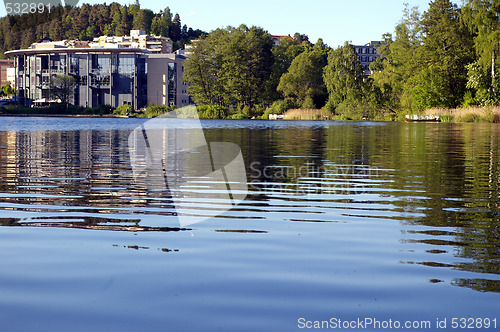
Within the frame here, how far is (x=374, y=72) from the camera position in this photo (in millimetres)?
103375

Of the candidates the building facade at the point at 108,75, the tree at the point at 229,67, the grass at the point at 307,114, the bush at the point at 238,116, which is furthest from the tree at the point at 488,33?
the building facade at the point at 108,75

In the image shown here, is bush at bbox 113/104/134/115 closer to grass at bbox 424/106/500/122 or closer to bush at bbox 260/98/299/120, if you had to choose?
bush at bbox 260/98/299/120

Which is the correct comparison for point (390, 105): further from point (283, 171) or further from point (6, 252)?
point (6, 252)

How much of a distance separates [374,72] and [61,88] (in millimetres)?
62730

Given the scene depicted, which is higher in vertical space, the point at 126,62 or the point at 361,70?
the point at 126,62

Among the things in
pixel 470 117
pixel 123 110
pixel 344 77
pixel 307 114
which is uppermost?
pixel 344 77

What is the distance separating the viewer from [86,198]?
9250 millimetres

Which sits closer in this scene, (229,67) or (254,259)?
(254,259)

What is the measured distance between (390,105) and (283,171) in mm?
77195

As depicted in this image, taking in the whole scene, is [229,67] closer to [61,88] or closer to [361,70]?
[361,70]

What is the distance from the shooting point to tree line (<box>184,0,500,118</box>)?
225ft

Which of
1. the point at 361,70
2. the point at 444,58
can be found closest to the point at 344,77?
the point at 361,70

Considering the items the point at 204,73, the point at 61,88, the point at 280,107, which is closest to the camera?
the point at 280,107

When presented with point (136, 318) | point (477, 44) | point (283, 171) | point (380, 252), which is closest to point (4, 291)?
point (136, 318)
